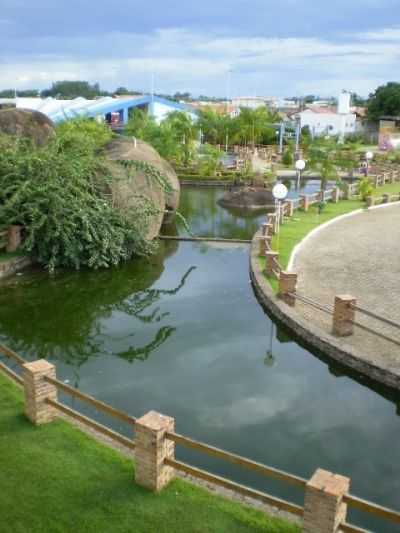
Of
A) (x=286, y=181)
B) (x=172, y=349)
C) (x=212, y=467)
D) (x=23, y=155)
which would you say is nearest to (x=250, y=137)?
(x=286, y=181)

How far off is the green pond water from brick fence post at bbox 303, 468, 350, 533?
5.50 feet

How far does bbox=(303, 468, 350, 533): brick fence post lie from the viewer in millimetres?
4996

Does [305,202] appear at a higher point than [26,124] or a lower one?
lower

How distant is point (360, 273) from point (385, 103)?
6305 cm

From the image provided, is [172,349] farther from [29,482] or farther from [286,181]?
[286,181]

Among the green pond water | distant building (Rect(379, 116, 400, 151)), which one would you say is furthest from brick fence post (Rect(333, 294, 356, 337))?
distant building (Rect(379, 116, 400, 151))

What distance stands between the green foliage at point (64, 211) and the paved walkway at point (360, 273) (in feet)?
17.3

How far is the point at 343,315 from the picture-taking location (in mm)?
11133

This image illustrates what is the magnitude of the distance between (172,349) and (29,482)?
16.7ft

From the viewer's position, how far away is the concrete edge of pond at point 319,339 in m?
9.86

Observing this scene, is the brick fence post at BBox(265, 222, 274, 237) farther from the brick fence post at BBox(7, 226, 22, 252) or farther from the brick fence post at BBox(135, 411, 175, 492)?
the brick fence post at BBox(135, 411, 175, 492)

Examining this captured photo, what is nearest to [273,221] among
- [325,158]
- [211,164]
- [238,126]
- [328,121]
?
[325,158]

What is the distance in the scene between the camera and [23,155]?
16734 mm

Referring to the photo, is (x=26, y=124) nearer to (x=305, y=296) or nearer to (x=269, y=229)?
(x=269, y=229)
